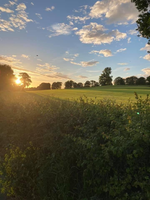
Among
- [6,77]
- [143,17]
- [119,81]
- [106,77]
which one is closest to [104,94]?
[143,17]

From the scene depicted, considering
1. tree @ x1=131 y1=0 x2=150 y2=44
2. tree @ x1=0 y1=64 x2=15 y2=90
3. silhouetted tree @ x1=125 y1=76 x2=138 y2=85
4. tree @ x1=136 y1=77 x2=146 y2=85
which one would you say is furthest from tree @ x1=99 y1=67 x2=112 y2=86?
tree @ x1=131 y1=0 x2=150 y2=44

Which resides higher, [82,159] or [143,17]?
[143,17]

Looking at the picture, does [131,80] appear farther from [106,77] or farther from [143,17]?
[143,17]

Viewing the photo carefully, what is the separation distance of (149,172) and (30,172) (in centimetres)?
254

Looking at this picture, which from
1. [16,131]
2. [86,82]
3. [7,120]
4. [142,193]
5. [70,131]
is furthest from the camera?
[86,82]

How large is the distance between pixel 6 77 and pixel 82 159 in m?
56.1

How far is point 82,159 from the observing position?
2.99 meters

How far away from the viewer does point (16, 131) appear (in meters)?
5.06

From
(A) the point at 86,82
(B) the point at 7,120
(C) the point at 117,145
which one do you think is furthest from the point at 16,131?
(A) the point at 86,82

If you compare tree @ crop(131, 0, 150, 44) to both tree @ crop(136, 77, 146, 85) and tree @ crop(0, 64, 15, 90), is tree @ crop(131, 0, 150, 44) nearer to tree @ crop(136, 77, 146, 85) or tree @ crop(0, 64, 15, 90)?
tree @ crop(0, 64, 15, 90)

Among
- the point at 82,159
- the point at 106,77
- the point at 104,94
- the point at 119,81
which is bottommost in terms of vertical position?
the point at 82,159

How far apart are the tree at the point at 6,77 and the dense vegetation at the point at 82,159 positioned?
50.5 m

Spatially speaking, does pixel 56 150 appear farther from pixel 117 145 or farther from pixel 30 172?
pixel 117 145

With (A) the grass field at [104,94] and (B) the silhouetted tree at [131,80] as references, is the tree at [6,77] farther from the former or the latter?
(B) the silhouetted tree at [131,80]
